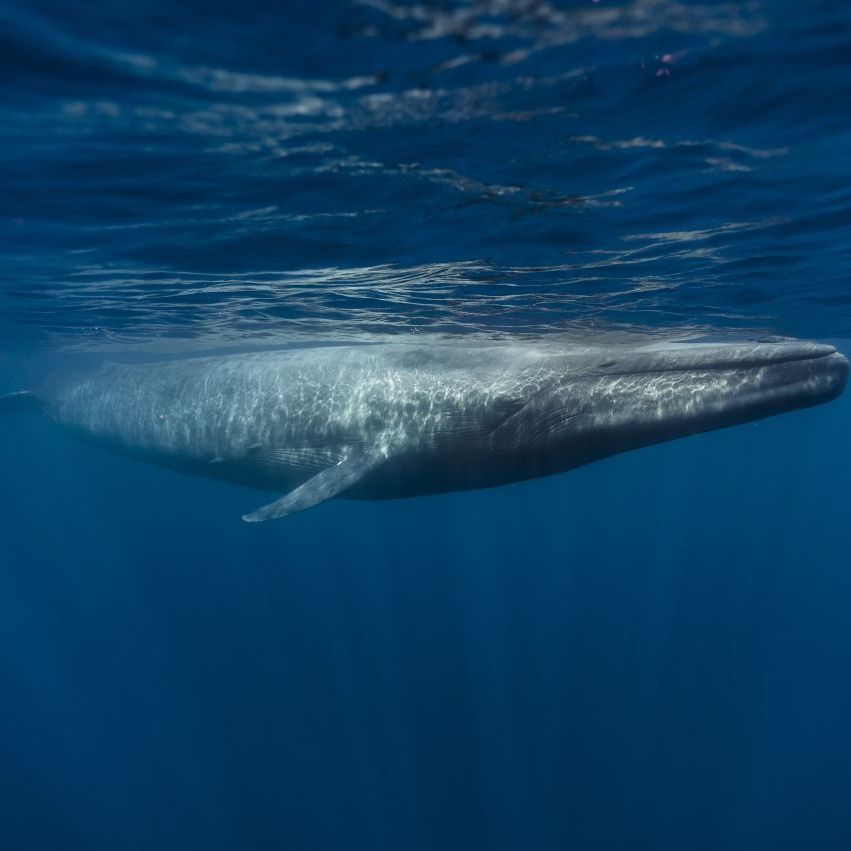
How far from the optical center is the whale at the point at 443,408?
779 cm

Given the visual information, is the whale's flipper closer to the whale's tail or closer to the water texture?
the water texture

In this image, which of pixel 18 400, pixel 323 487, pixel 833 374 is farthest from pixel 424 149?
pixel 18 400

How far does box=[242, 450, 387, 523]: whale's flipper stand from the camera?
347 inches

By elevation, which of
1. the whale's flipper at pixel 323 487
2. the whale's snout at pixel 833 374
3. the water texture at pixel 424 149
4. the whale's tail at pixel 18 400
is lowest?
the whale's flipper at pixel 323 487

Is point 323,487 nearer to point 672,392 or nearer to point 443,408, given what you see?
point 443,408

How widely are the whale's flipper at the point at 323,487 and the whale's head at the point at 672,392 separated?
8.55ft

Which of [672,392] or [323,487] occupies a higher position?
[672,392]

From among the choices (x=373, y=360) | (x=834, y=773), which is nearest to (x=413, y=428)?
(x=373, y=360)

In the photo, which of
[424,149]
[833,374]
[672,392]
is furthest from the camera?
[424,149]

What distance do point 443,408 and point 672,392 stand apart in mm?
3357

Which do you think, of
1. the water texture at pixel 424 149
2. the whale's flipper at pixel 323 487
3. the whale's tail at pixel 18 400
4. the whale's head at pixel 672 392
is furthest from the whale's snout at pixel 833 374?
the whale's tail at pixel 18 400

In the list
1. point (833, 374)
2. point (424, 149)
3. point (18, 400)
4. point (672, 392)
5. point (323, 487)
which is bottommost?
point (323, 487)

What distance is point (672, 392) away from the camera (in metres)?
7.96

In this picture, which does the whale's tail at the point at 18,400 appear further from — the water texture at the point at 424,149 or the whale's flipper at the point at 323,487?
the whale's flipper at the point at 323,487
